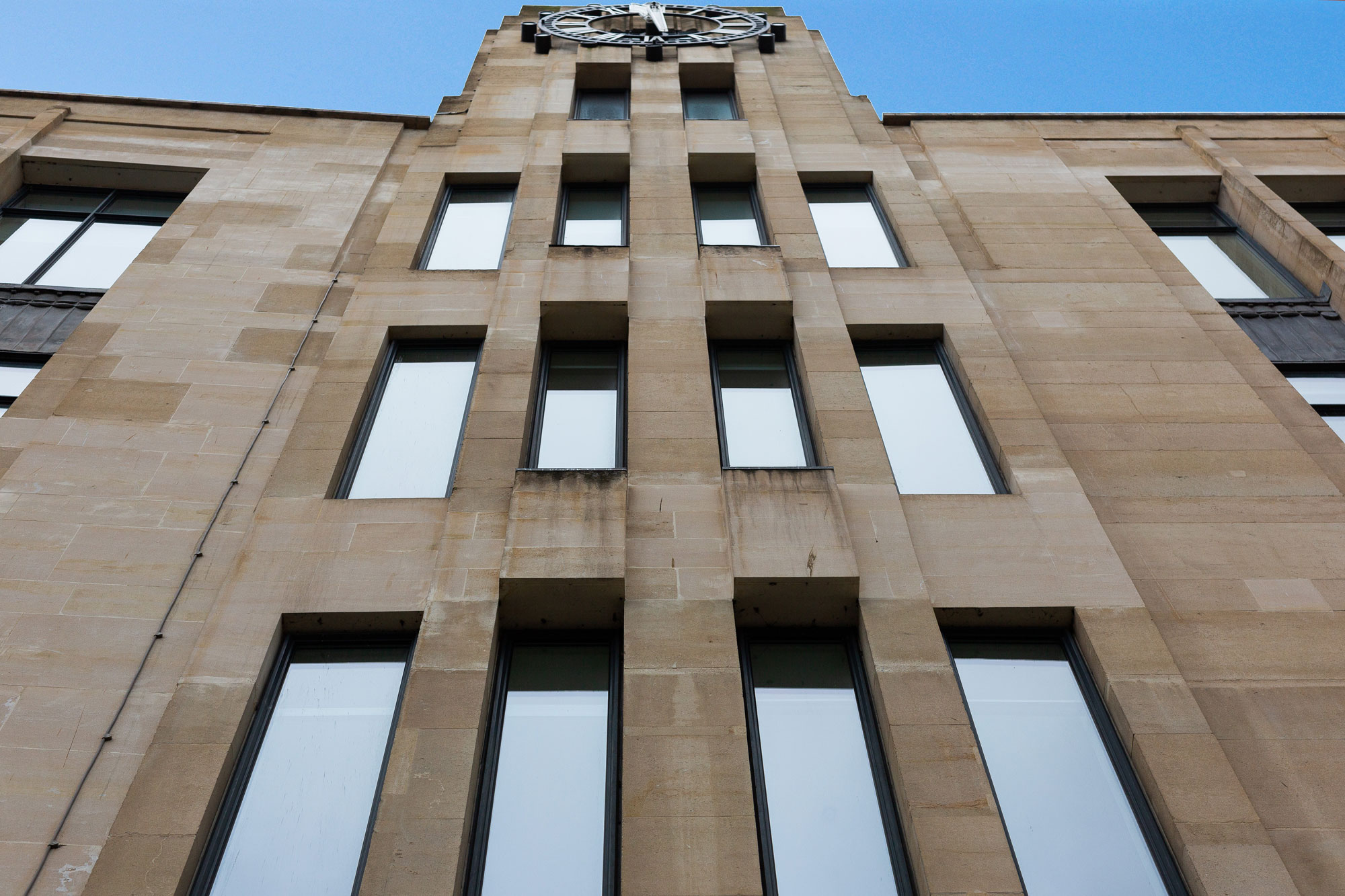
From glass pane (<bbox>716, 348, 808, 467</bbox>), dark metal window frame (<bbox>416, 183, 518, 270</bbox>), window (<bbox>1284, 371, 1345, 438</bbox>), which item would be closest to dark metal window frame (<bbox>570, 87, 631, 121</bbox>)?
dark metal window frame (<bbox>416, 183, 518, 270</bbox>)

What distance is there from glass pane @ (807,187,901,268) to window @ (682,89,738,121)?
14.1 feet

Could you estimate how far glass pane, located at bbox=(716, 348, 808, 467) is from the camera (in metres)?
13.2

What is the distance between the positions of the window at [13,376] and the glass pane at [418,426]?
571 cm

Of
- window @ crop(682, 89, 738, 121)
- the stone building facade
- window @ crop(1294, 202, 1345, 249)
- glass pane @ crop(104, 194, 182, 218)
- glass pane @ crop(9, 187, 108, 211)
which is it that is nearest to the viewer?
the stone building facade

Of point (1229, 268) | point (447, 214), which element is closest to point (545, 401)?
point (447, 214)

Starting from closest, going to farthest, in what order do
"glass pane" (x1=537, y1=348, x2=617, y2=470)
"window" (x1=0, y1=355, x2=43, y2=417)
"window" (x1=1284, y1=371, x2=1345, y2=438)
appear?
"glass pane" (x1=537, y1=348, x2=617, y2=470), "window" (x1=0, y1=355, x2=43, y2=417), "window" (x1=1284, y1=371, x2=1345, y2=438)

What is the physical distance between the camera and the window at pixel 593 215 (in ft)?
58.1

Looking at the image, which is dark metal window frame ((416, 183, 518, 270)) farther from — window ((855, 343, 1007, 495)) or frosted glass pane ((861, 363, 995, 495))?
frosted glass pane ((861, 363, 995, 495))

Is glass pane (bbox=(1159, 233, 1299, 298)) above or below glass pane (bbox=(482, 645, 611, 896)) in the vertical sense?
above

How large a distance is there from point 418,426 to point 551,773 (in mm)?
6076

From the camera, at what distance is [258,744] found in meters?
9.74

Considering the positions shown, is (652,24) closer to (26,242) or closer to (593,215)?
(593,215)

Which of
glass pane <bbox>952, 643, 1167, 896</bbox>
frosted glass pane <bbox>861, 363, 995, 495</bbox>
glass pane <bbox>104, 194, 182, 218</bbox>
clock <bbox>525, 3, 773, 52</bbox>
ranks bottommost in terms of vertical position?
glass pane <bbox>952, 643, 1167, 896</bbox>

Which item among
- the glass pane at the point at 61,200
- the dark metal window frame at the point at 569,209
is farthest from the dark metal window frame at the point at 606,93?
the glass pane at the point at 61,200
